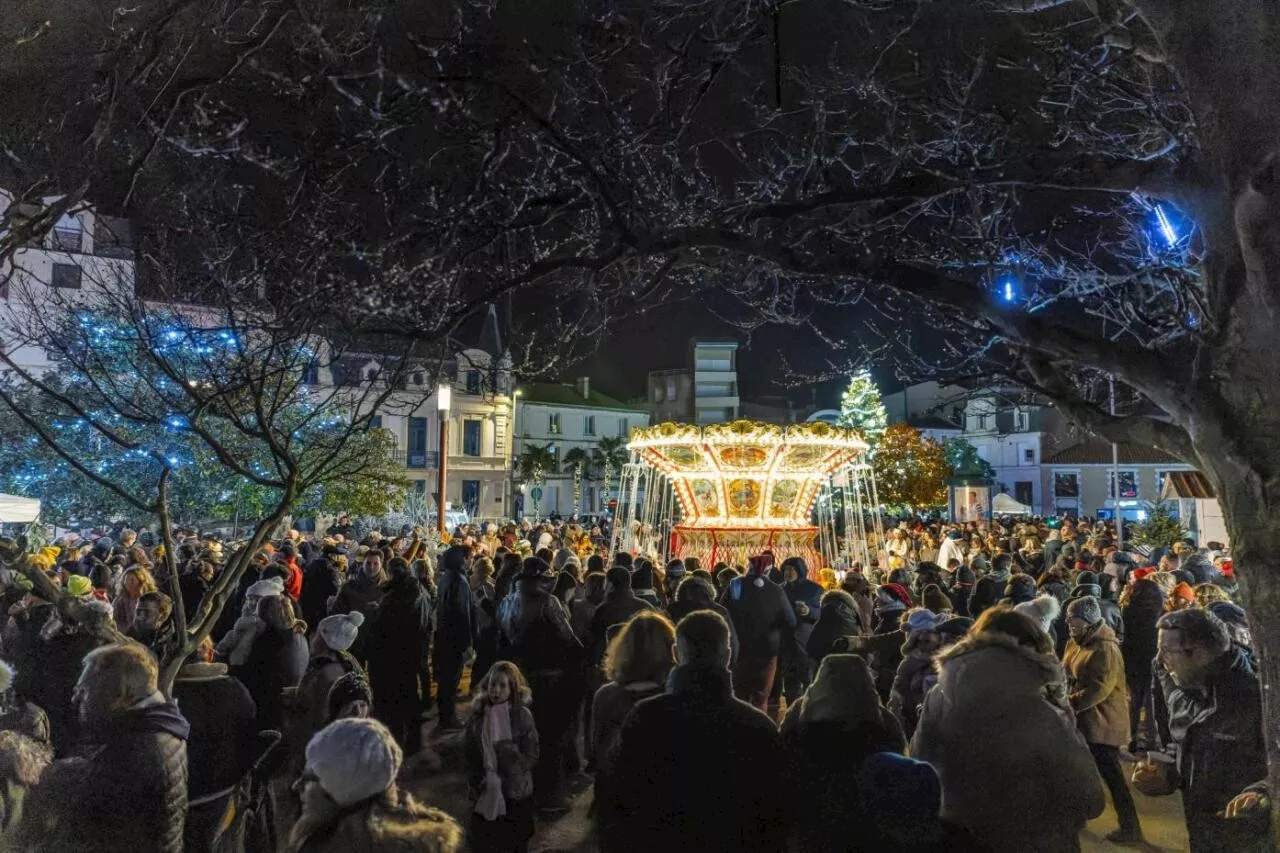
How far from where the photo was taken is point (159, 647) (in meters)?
6.77

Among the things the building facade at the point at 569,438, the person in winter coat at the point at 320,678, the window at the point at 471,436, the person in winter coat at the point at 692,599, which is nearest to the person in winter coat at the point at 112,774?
the person in winter coat at the point at 320,678

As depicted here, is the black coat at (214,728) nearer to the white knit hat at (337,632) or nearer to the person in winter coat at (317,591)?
the white knit hat at (337,632)

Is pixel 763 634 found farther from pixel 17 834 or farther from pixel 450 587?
pixel 17 834

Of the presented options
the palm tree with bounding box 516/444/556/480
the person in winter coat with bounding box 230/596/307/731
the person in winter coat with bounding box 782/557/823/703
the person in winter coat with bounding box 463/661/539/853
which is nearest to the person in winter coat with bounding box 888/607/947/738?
the person in winter coat with bounding box 463/661/539/853

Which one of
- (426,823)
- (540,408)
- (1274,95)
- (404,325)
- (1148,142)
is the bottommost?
(426,823)

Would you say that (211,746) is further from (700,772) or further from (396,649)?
(396,649)

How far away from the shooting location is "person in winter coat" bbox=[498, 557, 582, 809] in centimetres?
682

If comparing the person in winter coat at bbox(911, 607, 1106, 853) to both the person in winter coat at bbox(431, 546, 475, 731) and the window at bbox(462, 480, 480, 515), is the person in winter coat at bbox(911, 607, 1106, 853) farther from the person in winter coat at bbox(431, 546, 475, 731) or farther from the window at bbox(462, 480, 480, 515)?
the window at bbox(462, 480, 480, 515)

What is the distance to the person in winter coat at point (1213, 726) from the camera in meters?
4.15

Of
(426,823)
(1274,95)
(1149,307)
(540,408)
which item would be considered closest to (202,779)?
(426,823)

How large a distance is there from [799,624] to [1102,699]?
3.44 m

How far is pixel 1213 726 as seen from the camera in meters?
4.25

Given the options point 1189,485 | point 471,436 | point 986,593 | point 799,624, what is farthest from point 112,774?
point 471,436

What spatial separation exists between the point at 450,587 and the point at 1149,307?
7.84 metres
